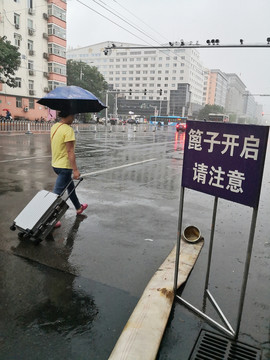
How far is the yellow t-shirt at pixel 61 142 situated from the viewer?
4.25 metres

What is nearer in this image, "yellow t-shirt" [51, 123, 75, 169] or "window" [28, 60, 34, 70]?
"yellow t-shirt" [51, 123, 75, 169]

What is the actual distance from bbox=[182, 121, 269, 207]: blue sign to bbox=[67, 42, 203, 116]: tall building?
4540 inches

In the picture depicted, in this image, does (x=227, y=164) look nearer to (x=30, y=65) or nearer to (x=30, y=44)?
(x=30, y=65)

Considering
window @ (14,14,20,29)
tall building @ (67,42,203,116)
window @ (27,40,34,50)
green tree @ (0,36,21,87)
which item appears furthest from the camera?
tall building @ (67,42,203,116)

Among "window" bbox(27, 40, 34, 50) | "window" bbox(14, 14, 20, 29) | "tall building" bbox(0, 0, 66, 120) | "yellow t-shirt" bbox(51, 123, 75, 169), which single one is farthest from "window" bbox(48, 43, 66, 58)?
"yellow t-shirt" bbox(51, 123, 75, 169)

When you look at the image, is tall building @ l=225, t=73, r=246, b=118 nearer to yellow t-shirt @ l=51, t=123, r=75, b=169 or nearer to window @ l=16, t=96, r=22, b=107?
window @ l=16, t=96, r=22, b=107

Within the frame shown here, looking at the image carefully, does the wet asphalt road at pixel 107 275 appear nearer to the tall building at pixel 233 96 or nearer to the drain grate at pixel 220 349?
the drain grate at pixel 220 349

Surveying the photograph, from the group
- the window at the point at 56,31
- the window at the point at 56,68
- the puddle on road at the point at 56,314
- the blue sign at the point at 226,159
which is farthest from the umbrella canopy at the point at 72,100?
the window at the point at 56,31

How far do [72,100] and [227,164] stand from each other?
306 centimetres

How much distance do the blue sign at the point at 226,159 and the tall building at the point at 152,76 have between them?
11531 cm

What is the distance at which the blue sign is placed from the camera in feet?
6.96

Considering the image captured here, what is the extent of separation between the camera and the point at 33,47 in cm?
4216

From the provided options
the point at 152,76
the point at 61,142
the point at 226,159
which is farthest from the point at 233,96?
the point at 226,159

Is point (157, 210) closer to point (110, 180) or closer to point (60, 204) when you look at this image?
point (60, 204)
